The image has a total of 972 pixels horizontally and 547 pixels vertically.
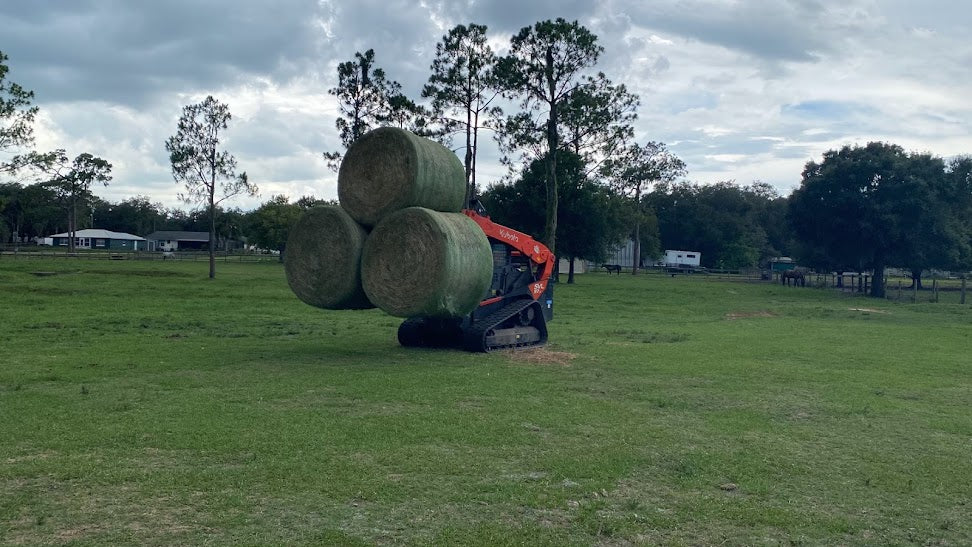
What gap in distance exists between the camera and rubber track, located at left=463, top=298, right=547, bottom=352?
1503 cm

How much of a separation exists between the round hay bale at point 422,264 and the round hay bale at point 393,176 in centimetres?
37

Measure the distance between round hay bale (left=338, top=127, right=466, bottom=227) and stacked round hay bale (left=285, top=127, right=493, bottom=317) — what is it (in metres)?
0.02

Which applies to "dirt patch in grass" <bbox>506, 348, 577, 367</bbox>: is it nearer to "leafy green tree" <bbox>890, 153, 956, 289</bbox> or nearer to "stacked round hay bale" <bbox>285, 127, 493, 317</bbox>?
"stacked round hay bale" <bbox>285, 127, 493, 317</bbox>

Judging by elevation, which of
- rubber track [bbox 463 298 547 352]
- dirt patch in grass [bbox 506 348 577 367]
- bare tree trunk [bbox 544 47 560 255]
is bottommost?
dirt patch in grass [bbox 506 348 577 367]

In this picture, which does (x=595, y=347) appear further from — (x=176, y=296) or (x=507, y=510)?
(x=176, y=296)

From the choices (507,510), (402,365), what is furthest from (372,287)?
(507,510)

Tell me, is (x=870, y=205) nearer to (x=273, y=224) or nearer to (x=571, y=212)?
(x=571, y=212)

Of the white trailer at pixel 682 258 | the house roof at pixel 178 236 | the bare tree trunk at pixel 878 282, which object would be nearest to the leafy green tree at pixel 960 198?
the bare tree trunk at pixel 878 282

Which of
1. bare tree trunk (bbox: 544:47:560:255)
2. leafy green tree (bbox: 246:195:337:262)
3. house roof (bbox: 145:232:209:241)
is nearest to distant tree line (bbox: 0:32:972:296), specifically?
bare tree trunk (bbox: 544:47:560:255)

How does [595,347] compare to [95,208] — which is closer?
[595,347]

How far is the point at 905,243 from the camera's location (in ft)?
145

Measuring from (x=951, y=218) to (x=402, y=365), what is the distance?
41.8m

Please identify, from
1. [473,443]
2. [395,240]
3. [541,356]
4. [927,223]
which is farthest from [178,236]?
[473,443]

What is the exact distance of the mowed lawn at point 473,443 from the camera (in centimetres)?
577
